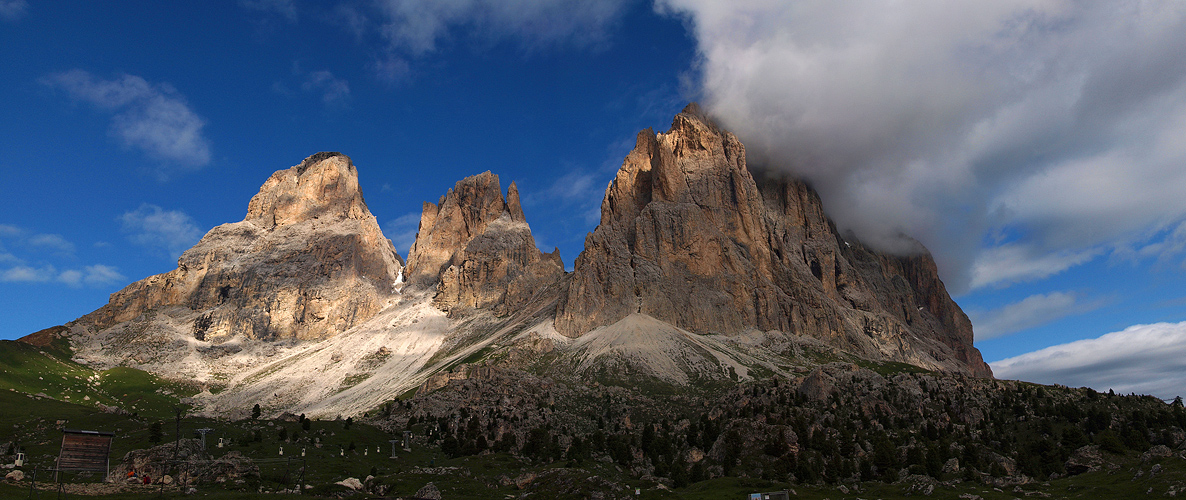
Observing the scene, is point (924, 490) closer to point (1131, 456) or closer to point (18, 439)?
point (1131, 456)

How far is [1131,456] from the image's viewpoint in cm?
9075

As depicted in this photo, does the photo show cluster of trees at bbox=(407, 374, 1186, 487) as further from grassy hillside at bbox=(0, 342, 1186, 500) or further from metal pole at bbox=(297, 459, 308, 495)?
metal pole at bbox=(297, 459, 308, 495)

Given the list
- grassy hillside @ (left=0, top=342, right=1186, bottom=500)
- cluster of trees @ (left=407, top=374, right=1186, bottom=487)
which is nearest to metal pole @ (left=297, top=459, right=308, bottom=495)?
grassy hillside @ (left=0, top=342, right=1186, bottom=500)

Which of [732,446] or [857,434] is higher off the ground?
[857,434]

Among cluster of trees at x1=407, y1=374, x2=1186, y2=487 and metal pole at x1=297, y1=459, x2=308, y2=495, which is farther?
cluster of trees at x1=407, y1=374, x2=1186, y2=487

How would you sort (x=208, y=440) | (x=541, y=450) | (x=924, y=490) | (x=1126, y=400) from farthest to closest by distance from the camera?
(x=1126, y=400)
(x=541, y=450)
(x=208, y=440)
(x=924, y=490)

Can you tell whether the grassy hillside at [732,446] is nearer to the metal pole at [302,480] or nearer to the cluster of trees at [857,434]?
the cluster of trees at [857,434]

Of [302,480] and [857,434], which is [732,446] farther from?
[302,480]

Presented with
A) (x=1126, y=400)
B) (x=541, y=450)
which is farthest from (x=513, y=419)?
(x=1126, y=400)

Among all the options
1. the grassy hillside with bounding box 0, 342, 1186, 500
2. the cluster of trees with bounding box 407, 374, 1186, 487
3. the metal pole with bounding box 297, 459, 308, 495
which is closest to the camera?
the metal pole with bounding box 297, 459, 308, 495

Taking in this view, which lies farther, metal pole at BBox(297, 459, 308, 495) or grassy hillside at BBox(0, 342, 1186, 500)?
grassy hillside at BBox(0, 342, 1186, 500)

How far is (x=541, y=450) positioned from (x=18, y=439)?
248ft

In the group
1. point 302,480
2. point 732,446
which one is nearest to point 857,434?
point 732,446

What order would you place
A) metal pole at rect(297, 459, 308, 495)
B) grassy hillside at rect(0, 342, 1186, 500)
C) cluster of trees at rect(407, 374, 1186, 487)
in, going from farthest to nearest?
cluster of trees at rect(407, 374, 1186, 487)
grassy hillside at rect(0, 342, 1186, 500)
metal pole at rect(297, 459, 308, 495)
